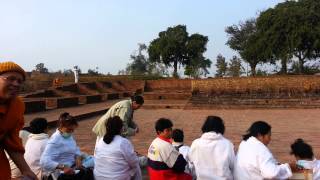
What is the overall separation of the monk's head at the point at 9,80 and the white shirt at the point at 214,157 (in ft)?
6.81

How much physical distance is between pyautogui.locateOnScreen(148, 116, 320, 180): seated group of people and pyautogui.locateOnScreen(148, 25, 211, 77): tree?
127 ft

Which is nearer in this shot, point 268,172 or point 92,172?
point 268,172

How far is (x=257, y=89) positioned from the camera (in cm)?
2034

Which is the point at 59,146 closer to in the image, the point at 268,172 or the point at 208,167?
the point at 208,167

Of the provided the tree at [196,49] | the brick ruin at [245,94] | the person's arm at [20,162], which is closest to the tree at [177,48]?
the tree at [196,49]

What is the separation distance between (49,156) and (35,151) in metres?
0.22

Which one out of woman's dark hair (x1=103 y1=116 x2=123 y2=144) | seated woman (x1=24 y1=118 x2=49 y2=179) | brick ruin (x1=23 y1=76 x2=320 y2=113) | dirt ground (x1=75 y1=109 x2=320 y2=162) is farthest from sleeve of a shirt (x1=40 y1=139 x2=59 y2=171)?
brick ruin (x1=23 y1=76 x2=320 y2=113)

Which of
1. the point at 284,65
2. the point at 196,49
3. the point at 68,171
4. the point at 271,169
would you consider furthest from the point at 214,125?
the point at 196,49

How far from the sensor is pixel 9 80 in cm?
226

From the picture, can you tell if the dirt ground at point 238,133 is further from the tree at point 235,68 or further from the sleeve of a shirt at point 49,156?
the tree at point 235,68

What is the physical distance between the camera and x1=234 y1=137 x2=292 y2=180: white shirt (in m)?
3.50

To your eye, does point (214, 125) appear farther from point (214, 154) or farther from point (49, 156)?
point (49, 156)

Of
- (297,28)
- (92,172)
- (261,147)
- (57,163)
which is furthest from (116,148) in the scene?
(297,28)

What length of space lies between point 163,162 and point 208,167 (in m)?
0.44
